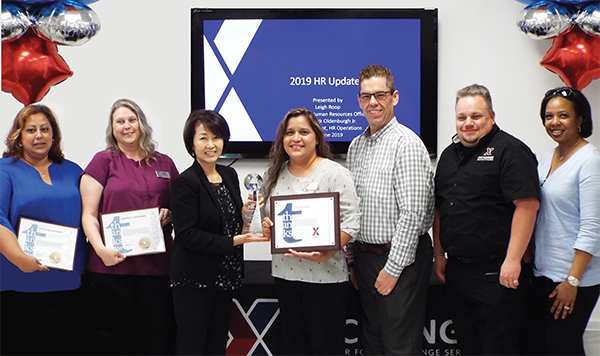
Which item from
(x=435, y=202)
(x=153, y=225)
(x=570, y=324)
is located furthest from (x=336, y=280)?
(x=570, y=324)

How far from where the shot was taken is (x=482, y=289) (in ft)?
8.04

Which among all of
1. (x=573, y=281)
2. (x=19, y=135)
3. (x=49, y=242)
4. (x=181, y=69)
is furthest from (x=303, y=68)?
(x=573, y=281)

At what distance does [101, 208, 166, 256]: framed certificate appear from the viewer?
2.52 meters

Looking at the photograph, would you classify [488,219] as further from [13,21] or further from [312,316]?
[13,21]

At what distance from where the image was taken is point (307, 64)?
12.3 feet

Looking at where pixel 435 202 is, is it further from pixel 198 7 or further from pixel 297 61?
pixel 198 7

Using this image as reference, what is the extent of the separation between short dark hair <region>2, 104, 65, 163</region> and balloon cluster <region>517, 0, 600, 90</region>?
9.03 ft

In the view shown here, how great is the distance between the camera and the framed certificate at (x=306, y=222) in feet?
7.60

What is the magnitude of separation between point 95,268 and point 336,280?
119 cm

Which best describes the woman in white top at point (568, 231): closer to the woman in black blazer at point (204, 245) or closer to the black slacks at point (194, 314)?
the woman in black blazer at point (204, 245)

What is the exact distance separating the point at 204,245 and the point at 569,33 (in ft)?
8.47

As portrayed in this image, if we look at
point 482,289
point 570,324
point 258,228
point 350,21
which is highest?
point 350,21

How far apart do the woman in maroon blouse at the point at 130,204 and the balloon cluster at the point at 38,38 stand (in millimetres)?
695

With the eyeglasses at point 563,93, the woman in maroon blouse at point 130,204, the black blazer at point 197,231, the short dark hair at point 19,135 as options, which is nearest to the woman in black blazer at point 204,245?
the black blazer at point 197,231
